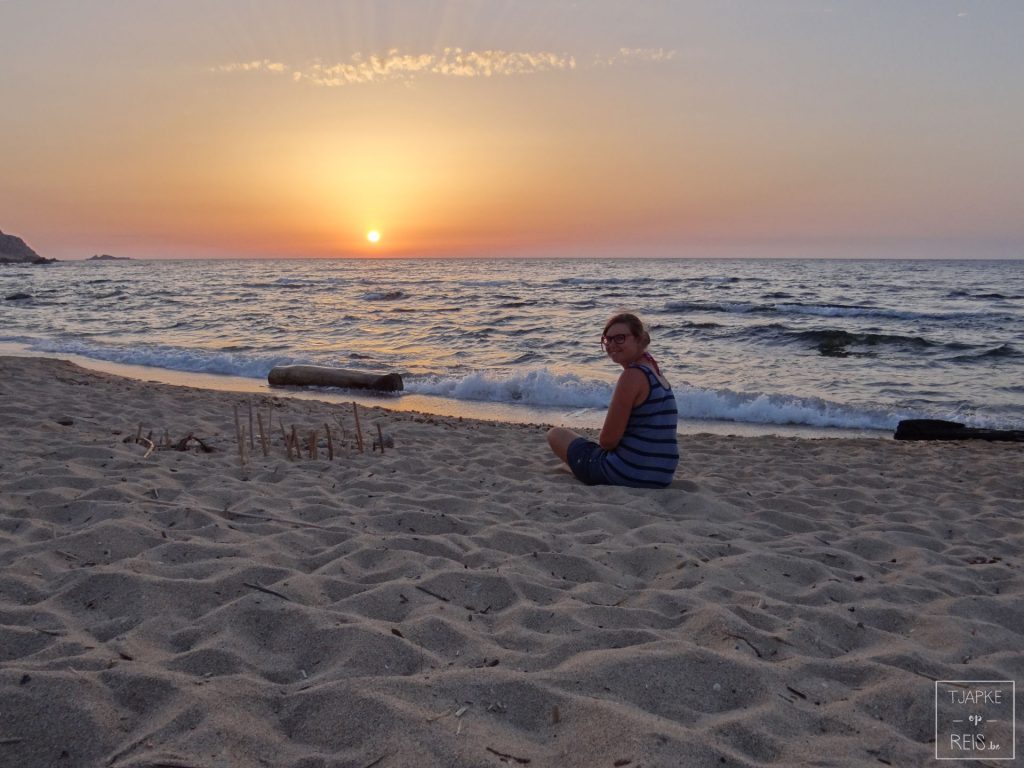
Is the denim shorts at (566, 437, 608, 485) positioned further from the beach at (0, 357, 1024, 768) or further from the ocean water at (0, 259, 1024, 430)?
the ocean water at (0, 259, 1024, 430)

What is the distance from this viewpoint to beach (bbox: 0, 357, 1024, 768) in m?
2.09

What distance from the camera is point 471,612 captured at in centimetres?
301

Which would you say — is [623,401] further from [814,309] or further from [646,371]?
[814,309]

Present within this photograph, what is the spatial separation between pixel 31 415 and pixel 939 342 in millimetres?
18845

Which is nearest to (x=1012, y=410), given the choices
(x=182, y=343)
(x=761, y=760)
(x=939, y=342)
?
(x=939, y=342)

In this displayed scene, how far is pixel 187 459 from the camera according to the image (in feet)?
17.8

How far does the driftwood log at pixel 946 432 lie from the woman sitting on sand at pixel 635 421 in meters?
5.24

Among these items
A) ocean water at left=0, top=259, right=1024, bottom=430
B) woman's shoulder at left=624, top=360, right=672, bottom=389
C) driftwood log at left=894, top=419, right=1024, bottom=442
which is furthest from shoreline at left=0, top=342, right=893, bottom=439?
woman's shoulder at left=624, top=360, right=672, bottom=389

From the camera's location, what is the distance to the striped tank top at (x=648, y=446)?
5129mm

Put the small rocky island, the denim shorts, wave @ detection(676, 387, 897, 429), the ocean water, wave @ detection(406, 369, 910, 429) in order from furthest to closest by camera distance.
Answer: the small rocky island
the ocean water
wave @ detection(406, 369, 910, 429)
wave @ detection(676, 387, 897, 429)
the denim shorts

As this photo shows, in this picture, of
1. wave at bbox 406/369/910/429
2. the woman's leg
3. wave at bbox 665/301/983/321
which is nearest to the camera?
the woman's leg

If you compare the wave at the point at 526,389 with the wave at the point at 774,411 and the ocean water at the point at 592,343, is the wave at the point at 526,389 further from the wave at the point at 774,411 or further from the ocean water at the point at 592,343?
the wave at the point at 774,411

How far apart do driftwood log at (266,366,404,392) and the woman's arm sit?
700 centimetres

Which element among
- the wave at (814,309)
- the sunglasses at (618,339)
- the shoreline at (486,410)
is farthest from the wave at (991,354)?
the sunglasses at (618,339)
